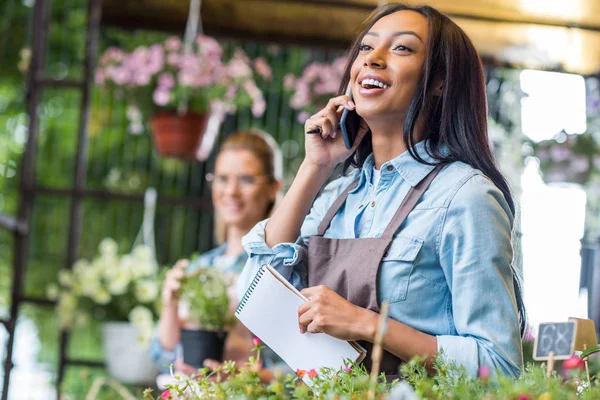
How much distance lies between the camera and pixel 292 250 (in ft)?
5.09

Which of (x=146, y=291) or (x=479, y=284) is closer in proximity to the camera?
(x=479, y=284)

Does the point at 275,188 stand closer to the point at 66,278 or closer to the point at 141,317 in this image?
the point at 141,317

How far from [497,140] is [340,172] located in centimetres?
239

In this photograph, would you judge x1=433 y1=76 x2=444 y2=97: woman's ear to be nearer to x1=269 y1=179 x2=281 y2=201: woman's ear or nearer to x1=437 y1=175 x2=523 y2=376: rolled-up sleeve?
x1=437 y1=175 x2=523 y2=376: rolled-up sleeve

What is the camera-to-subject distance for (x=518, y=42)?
354 centimetres

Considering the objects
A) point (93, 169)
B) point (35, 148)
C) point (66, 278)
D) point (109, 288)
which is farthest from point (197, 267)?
point (93, 169)

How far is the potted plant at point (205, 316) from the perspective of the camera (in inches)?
93.0

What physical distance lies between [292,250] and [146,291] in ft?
5.88

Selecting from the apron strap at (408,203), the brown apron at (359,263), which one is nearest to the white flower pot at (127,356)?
the brown apron at (359,263)

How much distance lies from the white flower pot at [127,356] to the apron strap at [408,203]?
6.03ft

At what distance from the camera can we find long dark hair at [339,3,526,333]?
57.8 inches

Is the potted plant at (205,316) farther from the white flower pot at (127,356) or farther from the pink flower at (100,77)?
the pink flower at (100,77)

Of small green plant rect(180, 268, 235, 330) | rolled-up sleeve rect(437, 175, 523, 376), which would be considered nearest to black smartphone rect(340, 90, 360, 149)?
rolled-up sleeve rect(437, 175, 523, 376)

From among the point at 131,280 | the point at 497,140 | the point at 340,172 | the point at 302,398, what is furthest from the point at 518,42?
the point at 302,398
